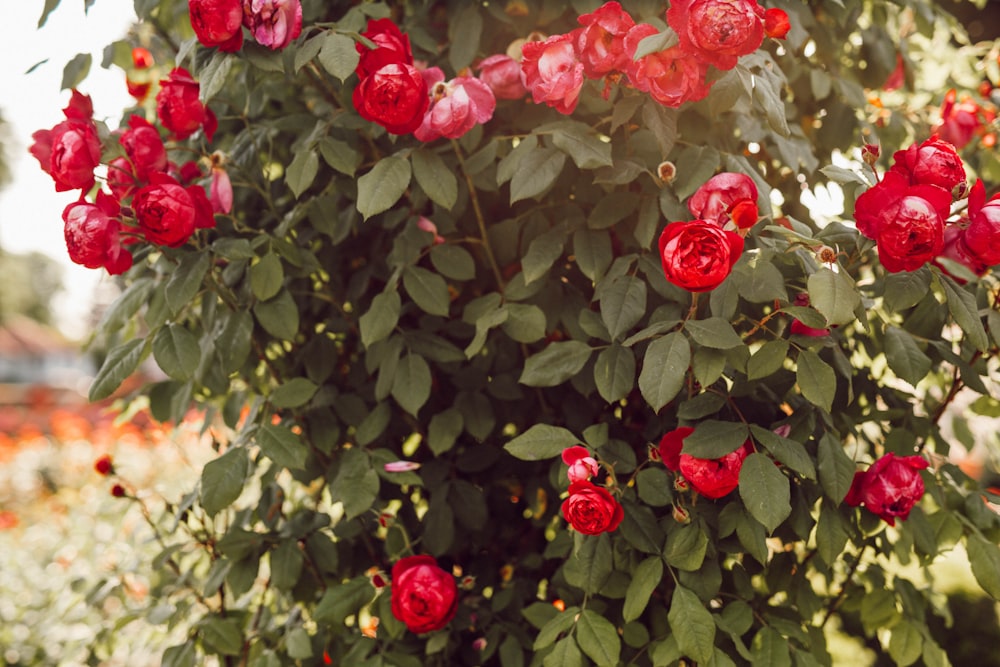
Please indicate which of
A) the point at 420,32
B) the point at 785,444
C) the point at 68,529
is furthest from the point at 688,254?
the point at 68,529

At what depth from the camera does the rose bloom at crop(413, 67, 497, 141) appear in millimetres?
1064

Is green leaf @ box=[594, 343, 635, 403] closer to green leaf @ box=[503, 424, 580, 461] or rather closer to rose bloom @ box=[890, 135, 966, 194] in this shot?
green leaf @ box=[503, 424, 580, 461]

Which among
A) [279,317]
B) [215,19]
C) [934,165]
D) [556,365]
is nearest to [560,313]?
[556,365]

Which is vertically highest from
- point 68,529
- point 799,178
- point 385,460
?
point 799,178

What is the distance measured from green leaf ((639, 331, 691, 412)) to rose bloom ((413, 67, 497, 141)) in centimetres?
45

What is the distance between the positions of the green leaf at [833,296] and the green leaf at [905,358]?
25 centimetres

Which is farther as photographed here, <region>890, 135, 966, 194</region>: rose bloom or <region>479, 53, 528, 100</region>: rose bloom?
<region>479, 53, 528, 100</region>: rose bloom

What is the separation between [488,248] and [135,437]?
466 cm

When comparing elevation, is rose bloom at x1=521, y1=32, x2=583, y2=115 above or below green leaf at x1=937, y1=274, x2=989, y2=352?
above

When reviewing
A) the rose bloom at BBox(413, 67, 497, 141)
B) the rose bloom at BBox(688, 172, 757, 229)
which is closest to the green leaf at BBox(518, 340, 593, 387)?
the rose bloom at BBox(688, 172, 757, 229)

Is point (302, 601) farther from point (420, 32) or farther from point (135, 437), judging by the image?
point (135, 437)

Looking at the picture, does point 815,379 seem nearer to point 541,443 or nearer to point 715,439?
point 715,439

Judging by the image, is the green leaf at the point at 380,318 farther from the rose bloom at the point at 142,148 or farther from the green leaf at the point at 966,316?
the green leaf at the point at 966,316

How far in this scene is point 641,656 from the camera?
1270 mm
